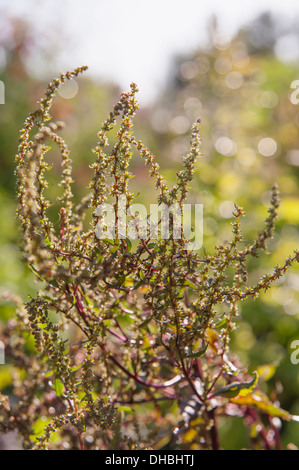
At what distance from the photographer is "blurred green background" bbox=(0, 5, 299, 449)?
253 centimetres

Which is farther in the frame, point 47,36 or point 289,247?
point 47,36

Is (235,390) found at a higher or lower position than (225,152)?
lower

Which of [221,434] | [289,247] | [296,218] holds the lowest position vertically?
Result: [221,434]

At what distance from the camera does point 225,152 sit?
15.3 ft

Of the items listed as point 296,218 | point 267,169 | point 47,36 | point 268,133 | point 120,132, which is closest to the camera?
point 120,132

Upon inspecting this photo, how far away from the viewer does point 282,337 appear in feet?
8.32

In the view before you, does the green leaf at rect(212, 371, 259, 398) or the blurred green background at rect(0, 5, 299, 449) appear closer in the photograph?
the green leaf at rect(212, 371, 259, 398)

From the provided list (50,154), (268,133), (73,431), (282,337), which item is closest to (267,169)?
(268,133)

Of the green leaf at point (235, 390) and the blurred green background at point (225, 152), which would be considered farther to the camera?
the blurred green background at point (225, 152)

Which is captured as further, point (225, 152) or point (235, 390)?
point (225, 152)

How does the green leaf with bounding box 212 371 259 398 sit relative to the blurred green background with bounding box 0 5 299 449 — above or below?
below

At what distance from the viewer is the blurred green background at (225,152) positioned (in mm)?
2527
